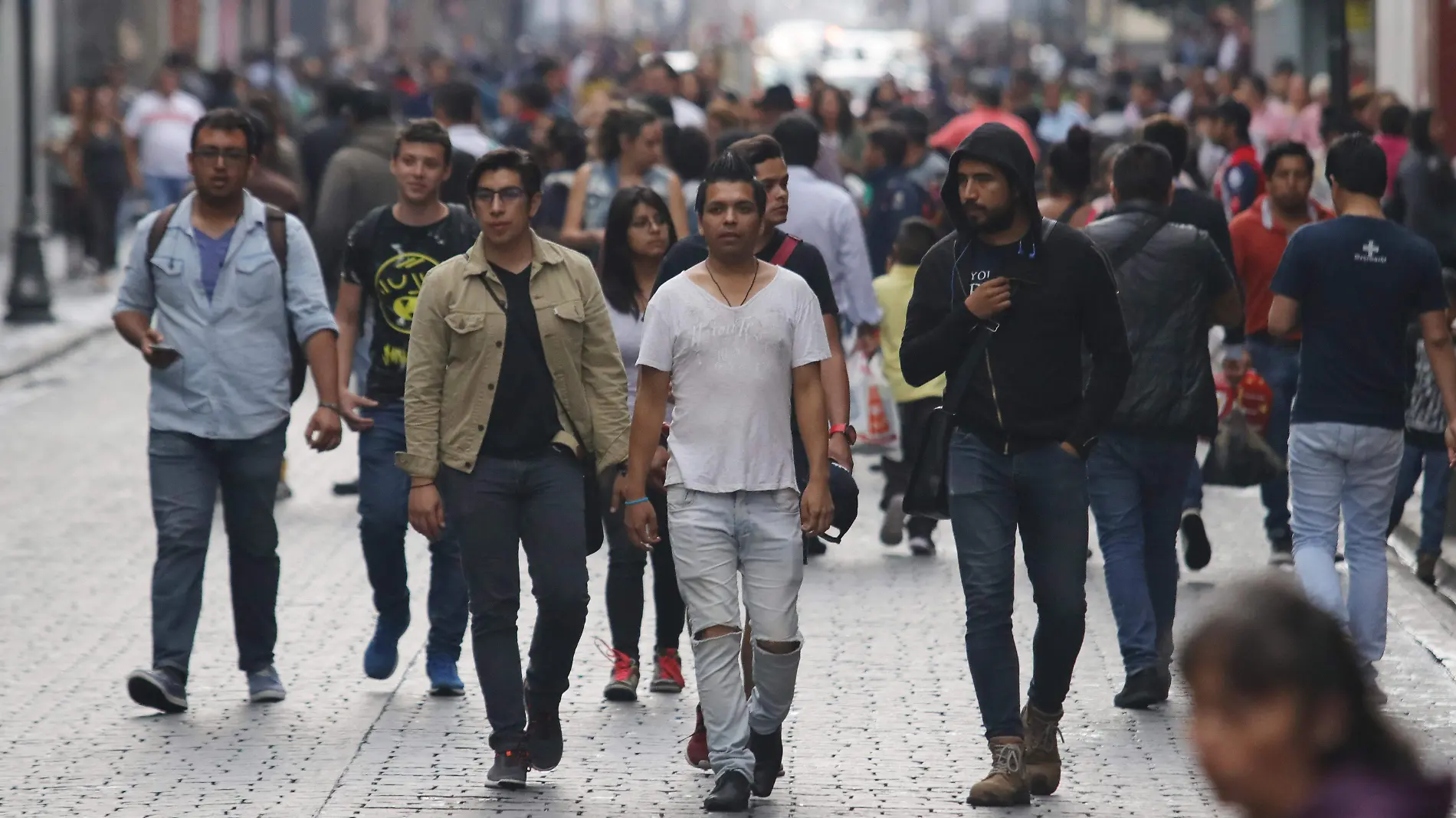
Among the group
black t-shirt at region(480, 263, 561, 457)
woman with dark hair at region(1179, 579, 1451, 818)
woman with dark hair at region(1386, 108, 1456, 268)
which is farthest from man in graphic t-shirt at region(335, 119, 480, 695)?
woman with dark hair at region(1386, 108, 1456, 268)

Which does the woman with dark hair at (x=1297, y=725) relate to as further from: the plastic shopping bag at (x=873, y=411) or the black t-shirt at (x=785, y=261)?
the plastic shopping bag at (x=873, y=411)

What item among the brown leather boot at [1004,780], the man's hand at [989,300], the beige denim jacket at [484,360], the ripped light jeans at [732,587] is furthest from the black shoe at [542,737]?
the man's hand at [989,300]

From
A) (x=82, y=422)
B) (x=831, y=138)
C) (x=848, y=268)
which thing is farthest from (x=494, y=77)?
(x=848, y=268)

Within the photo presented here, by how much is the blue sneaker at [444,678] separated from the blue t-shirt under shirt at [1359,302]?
282 cm

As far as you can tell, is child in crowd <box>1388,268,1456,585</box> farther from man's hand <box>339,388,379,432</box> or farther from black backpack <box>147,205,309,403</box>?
black backpack <box>147,205,309,403</box>

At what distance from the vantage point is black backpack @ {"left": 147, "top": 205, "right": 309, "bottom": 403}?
24.7 feet

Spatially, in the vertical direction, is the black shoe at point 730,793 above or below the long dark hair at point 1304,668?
below

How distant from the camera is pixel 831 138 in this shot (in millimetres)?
17844

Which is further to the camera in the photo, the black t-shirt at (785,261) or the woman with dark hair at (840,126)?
the woman with dark hair at (840,126)

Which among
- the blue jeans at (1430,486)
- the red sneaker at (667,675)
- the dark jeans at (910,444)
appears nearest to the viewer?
the red sneaker at (667,675)

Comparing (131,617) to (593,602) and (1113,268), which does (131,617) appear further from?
(1113,268)

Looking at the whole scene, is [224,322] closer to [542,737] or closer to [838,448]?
[542,737]

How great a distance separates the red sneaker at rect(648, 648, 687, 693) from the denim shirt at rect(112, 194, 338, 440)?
1.44m

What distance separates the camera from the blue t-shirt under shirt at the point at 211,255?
752cm
